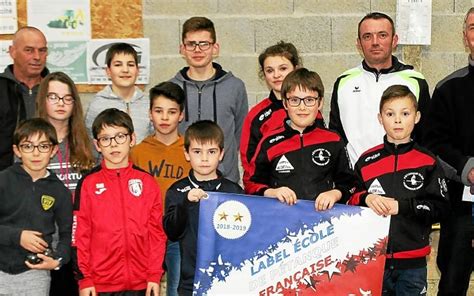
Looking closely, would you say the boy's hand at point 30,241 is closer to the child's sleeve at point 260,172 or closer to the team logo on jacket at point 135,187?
the team logo on jacket at point 135,187

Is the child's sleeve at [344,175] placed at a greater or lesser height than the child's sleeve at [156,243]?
greater

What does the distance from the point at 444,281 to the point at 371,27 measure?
1851mm

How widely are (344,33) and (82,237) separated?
3375mm

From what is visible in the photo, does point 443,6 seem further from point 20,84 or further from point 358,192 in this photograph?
point 20,84

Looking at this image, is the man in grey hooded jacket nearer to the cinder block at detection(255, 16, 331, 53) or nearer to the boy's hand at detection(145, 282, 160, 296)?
the boy's hand at detection(145, 282, 160, 296)

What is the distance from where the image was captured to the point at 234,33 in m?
7.06

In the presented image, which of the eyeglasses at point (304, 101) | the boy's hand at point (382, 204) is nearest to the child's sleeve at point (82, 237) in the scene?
the eyeglasses at point (304, 101)

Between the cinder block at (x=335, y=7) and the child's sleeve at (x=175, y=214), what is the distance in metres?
2.83

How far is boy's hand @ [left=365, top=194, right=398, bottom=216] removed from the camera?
4.70 meters

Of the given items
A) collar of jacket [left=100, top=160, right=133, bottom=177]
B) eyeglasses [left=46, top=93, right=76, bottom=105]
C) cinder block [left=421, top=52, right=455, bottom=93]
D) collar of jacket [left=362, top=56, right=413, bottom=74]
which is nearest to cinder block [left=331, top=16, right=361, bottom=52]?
cinder block [left=421, top=52, right=455, bottom=93]

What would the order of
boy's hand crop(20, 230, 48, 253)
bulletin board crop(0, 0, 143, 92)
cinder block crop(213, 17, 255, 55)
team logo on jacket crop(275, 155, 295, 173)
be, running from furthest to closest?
1. cinder block crop(213, 17, 255, 55)
2. bulletin board crop(0, 0, 143, 92)
3. team logo on jacket crop(275, 155, 295, 173)
4. boy's hand crop(20, 230, 48, 253)

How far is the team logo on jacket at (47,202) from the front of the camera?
15.8 ft

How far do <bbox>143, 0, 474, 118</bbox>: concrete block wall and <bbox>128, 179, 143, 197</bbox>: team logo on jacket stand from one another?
92.4 inches

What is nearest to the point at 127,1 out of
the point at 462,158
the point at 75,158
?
the point at 75,158
